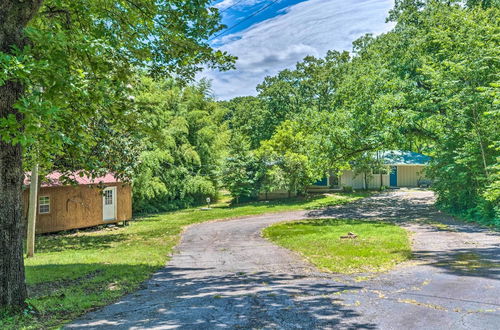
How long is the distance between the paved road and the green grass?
0.50 m

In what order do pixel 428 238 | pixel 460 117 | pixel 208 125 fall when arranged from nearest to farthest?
pixel 428 238 → pixel 460 117 → pixel 208 125

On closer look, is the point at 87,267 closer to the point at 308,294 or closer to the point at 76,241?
the point at 308,294

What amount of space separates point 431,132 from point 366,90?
3.84 m

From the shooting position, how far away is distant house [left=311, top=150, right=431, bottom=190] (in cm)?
3352

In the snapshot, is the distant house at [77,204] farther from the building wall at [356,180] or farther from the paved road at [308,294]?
the building wall at [356,180]

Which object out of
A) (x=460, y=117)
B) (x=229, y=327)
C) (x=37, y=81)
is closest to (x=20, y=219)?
(x=37, y=81)

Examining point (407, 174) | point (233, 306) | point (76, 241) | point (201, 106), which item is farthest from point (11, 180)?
point (407, 174)

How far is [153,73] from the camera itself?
28.0ft

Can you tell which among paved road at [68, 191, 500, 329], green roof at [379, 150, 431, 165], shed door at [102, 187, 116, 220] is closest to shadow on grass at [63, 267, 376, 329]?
paved road at [68, 191, 500, 329]

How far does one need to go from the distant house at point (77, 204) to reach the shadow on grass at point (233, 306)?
9611 mm

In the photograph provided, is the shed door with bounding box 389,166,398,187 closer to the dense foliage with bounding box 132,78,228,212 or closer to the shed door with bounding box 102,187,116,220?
the dense foliage with bounding box 132,78,228,212

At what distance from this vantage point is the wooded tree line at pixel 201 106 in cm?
538

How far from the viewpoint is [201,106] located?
103 ft

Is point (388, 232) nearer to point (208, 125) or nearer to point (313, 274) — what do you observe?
point (313, 274)
